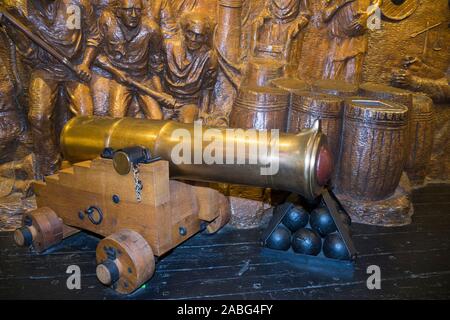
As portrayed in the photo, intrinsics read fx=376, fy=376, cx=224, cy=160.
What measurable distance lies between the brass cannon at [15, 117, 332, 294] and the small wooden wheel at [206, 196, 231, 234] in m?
0.26

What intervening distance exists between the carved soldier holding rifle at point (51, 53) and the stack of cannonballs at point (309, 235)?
2.15 metres

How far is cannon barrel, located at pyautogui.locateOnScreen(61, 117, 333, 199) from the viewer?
84.1 inches

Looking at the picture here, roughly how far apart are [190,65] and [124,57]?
67 cm

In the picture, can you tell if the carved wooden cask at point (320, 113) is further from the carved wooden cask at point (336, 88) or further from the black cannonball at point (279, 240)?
the black cannonball at point (279, 240)

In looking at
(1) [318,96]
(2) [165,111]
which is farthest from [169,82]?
(1) [318,96]

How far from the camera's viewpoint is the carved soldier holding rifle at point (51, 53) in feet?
11.1

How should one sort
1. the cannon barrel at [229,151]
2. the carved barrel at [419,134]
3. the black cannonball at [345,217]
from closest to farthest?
the cannon barrel at [229,151]
the black cannonball at [345,217]
the carved barrel at [419,134]

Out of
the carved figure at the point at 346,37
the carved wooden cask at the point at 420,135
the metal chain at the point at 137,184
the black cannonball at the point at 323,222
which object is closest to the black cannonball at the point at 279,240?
the black cannonball at the point at 323,222

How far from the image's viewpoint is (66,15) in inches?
137

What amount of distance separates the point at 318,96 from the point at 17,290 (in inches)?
112

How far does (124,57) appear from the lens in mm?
3762

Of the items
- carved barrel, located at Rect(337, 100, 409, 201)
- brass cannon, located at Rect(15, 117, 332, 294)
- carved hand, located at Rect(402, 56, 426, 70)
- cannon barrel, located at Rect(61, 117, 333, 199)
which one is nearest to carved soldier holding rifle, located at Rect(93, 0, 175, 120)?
brass cannon, located at Rect(15, 117, 332, 294)
